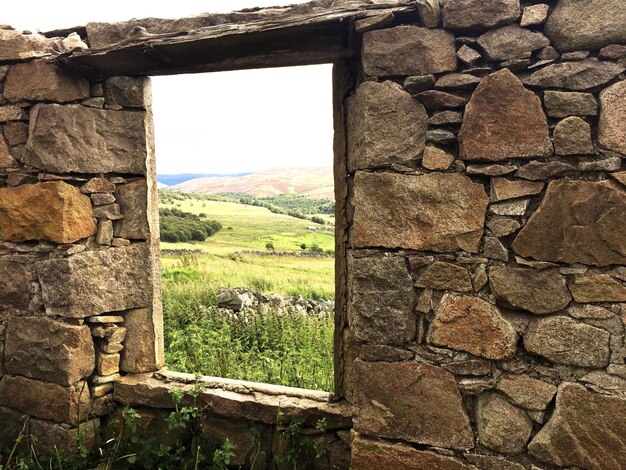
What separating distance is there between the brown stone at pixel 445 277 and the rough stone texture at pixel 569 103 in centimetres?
83

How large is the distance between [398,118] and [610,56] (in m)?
0.94

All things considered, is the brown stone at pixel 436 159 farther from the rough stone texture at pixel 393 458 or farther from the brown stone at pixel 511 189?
the rough stone texture at pixel 393 458

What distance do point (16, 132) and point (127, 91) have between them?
771 mm

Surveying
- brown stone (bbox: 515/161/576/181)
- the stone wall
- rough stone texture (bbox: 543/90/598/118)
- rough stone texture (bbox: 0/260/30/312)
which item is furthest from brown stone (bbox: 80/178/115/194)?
rough stone texture (bbox: 543/90/598/118)

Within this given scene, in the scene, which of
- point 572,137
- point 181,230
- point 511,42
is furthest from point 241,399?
point 181,230

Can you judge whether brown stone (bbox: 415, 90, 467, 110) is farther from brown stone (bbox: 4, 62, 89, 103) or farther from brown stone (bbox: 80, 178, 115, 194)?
brown stone (bbox: 4, 62, 89, 103)

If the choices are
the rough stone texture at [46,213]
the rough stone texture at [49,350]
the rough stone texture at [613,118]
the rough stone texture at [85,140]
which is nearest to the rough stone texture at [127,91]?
the rough stone texture at [85,140]

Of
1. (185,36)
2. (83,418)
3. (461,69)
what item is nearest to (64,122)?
(185,36)

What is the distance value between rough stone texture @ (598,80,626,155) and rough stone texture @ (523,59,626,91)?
6 cm

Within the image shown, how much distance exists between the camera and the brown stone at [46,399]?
3070mm

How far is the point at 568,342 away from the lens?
213cm

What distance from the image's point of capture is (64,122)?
118 inches

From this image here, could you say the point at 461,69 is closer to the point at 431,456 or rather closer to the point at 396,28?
the point at 396,28

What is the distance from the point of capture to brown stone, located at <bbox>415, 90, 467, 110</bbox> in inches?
88.6
